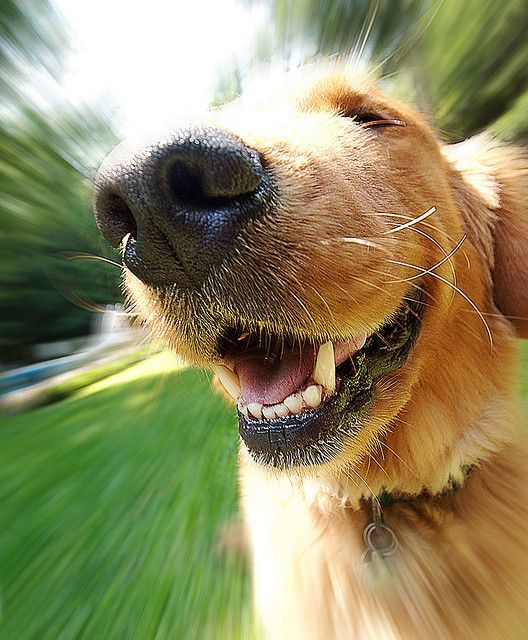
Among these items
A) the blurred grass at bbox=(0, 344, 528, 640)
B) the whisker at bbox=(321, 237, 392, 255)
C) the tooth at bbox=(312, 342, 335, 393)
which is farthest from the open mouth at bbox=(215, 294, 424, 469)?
the blurred grass at bbox=(0, 344, 528, 640)

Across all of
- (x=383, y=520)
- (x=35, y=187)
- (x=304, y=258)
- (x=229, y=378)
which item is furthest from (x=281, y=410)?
(x=35, y=187)

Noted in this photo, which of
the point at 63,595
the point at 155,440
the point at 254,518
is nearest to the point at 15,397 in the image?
the point at 155,440

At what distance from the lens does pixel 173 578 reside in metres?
3.53

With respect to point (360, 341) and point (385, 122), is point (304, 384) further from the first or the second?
point (385, 122)

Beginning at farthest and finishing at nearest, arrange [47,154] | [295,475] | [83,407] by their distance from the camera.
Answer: [47,154] → [83,407] → [295,475]

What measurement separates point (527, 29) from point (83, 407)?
49.4ft

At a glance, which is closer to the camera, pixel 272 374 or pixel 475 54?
pixel 272 374

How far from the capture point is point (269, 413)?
5.52ft

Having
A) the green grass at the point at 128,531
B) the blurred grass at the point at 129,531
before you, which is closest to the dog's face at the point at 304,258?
the blurred grass at the point at 129,531

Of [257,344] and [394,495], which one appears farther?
[394,495]

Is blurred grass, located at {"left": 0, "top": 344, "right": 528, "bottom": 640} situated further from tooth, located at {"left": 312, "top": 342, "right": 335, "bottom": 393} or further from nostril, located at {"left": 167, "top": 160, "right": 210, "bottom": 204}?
nostril, located at {"left": 167, "top": 160, "right": 210, "bottom": 204}

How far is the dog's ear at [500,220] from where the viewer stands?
7.69ft

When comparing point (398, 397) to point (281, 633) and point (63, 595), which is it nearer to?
point (281, 633)

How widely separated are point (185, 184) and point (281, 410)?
31.5 inches
